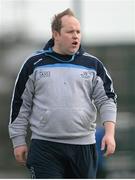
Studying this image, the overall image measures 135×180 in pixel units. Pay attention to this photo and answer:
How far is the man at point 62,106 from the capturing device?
601cm

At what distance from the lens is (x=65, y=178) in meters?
6.16

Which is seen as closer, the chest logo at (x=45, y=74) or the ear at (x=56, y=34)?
the chest logo at (x=45, y=74)

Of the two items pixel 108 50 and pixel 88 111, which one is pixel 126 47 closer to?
pixel 108 50

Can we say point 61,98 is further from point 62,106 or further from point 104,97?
point 104,97

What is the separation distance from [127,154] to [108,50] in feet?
8.27

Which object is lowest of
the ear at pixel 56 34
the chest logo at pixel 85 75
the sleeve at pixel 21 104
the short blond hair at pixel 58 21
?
the sleeve at pixel 21 104

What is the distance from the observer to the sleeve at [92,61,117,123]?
6.12 m

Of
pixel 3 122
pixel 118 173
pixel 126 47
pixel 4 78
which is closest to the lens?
pixel 118 173

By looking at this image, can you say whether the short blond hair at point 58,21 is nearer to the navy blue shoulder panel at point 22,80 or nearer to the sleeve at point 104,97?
the navy blue shoulder panel at point 22,80

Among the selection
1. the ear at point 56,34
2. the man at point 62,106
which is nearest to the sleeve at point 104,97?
the man at point 62,106

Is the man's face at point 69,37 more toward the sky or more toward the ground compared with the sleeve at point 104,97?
more toward the sky

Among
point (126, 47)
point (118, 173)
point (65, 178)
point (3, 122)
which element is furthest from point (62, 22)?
point (3, 122)

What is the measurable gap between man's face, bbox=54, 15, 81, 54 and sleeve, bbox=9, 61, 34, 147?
0.29m

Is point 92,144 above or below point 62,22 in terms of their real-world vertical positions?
below
